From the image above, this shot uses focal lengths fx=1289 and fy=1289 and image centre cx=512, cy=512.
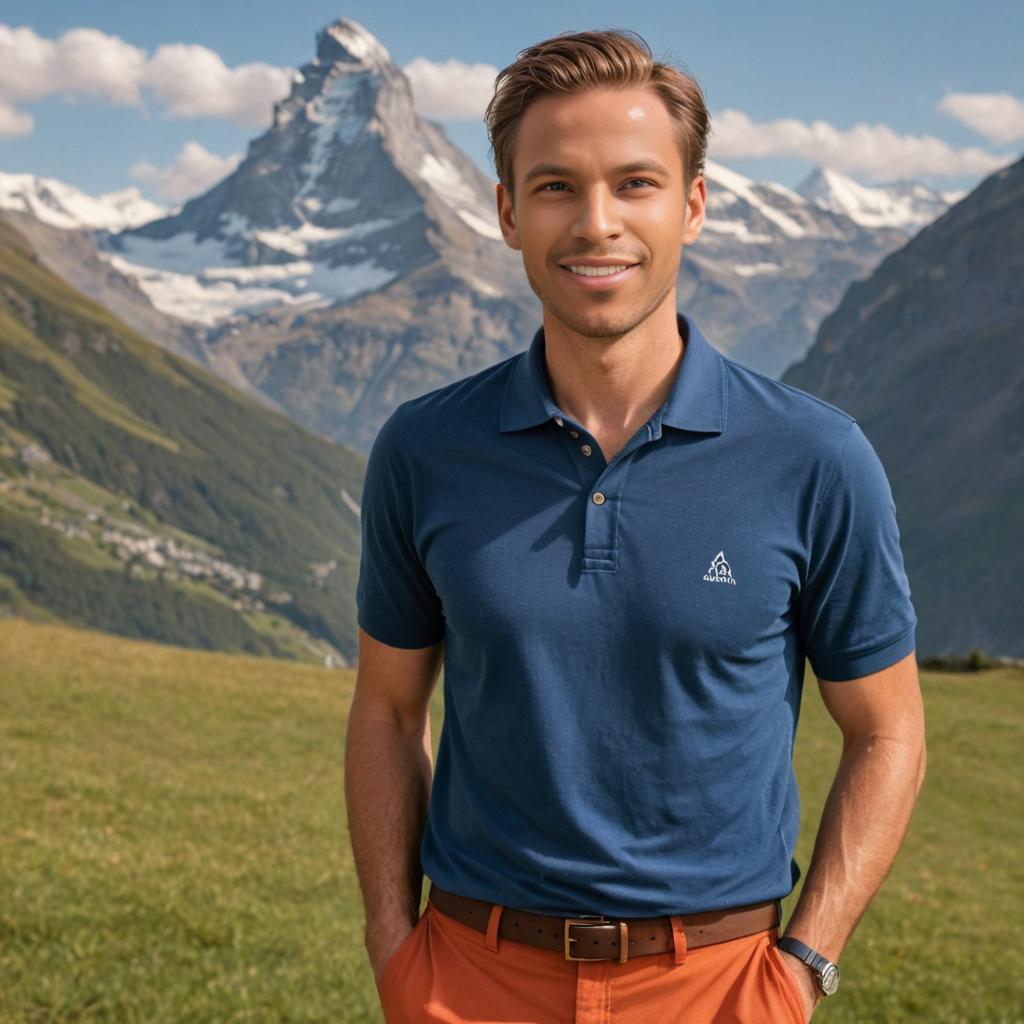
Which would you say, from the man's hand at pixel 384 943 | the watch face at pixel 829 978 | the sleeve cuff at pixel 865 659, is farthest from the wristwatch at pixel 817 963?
the man's hand at pixel 384 943

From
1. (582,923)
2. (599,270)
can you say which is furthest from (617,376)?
(582,923)

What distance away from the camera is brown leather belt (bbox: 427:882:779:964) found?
4.47 metres

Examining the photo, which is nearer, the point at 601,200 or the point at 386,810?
the point at 601,200

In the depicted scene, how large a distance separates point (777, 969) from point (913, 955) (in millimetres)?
12201

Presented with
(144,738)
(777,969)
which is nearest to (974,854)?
(144,738)

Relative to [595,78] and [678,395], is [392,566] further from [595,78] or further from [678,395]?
[595,78]

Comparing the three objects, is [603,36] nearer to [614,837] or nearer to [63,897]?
[614,837]

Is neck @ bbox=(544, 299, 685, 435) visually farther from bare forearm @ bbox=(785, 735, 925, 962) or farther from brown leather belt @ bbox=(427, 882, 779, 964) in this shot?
brown leather belt @ bbox=(427, 882, 779, 964)

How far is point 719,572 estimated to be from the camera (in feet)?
14.7

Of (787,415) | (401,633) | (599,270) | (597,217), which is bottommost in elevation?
(401,633)

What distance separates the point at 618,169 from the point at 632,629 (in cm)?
165

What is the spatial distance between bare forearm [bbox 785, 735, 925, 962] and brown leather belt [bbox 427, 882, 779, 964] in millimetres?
191

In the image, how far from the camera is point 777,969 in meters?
4.55

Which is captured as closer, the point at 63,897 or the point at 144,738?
the point at 63,897
